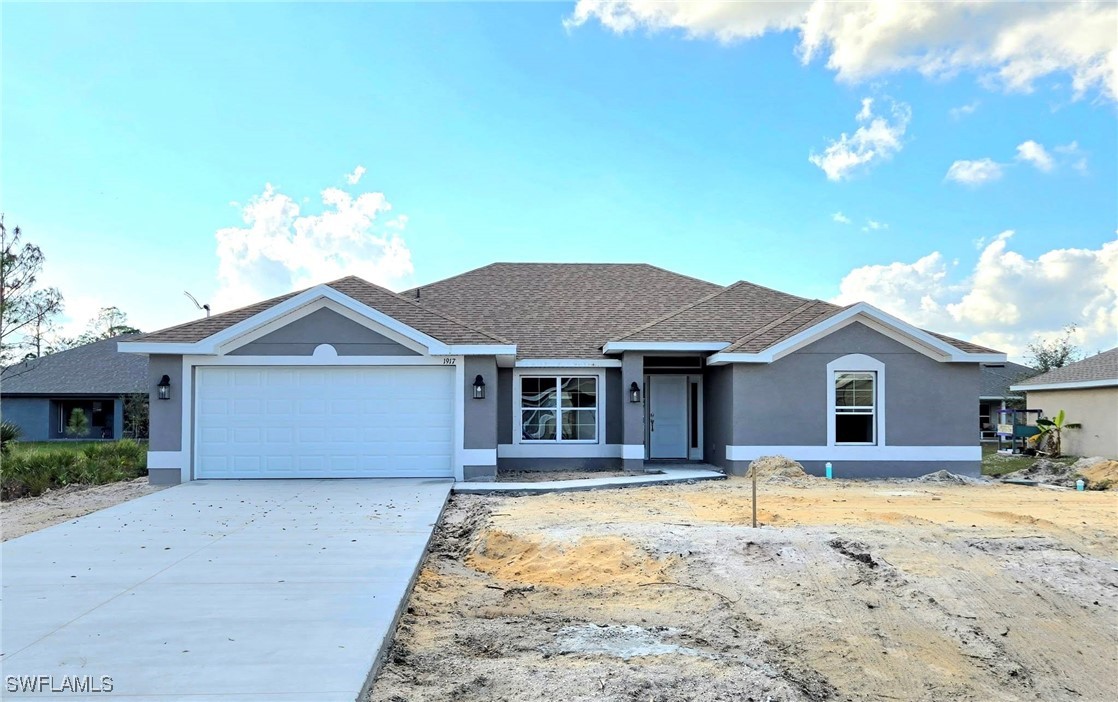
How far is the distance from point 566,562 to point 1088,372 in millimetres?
21577

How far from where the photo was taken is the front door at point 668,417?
17281 mm

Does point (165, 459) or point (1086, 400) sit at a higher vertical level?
point (1086, 400)

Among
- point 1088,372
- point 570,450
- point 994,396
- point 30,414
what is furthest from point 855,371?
point 30,414

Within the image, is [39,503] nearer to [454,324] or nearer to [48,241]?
[454,324]

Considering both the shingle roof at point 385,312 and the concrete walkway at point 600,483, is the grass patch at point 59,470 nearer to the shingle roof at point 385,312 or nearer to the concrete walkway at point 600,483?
the shingle roof at point 385,312

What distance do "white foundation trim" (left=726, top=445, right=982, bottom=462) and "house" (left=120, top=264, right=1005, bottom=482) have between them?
1.3 inches

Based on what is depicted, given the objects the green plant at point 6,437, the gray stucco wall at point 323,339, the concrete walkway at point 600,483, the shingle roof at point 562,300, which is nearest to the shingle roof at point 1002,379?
the shingle roof at point 562,300

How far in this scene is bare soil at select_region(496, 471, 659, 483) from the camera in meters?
14.0

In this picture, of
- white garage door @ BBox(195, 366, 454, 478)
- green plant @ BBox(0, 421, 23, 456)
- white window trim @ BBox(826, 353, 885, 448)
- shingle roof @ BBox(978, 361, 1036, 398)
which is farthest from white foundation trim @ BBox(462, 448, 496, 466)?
shingle roof @ BBox(978, 361, 1036, 398)

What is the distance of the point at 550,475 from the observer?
49.2 ft

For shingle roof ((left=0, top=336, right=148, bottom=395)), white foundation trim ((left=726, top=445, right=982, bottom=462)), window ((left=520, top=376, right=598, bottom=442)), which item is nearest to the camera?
white foundation trim ((left=726, top=445, right=982, bottom=462))

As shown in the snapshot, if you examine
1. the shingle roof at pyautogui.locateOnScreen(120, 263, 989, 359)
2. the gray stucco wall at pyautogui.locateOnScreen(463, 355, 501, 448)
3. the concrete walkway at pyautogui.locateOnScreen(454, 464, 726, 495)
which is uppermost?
the shingle roof at pyautogui.locateOnScreen(120, 263, 989, 359)

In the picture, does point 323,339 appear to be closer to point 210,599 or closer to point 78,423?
point 210,599

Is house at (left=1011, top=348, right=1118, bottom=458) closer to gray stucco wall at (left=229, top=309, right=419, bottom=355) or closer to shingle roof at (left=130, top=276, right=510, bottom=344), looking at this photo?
shingle roof at (left=130, top=276, right=510, bottom=344)
